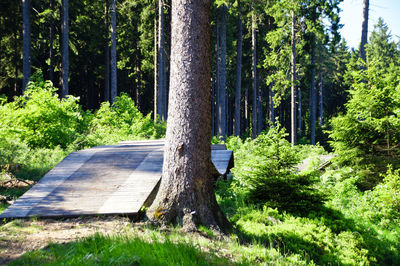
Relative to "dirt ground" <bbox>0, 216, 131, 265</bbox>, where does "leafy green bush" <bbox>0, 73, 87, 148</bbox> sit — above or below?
above

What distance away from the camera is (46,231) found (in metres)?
4.69

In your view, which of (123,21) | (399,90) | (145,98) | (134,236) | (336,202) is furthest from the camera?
(145,98)

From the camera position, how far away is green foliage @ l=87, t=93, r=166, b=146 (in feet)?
50.9

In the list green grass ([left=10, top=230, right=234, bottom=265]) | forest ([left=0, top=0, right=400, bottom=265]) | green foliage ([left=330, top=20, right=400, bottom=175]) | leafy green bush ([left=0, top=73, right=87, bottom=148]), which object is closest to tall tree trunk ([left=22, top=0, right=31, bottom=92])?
forest ([left=0, top=0, right=400, bottom=265])

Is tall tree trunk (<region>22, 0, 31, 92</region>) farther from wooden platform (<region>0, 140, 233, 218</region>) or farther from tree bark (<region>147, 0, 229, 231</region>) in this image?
tree bark (<region>147, 0, 229, 231</region>)

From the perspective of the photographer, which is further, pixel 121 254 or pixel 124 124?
pixel 124 124

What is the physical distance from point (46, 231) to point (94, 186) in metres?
1.63

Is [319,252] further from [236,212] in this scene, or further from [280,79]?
[280,79]

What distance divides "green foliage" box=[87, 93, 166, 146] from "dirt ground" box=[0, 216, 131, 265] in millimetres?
9365

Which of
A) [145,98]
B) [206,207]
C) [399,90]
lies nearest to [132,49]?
[145,98]

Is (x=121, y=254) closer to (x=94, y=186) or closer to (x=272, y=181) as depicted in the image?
(x=94, y=186)

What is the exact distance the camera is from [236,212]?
20.8 ft

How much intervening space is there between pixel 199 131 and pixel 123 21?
27.6 meters

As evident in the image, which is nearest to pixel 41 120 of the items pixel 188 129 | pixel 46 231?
pixel 46 231
